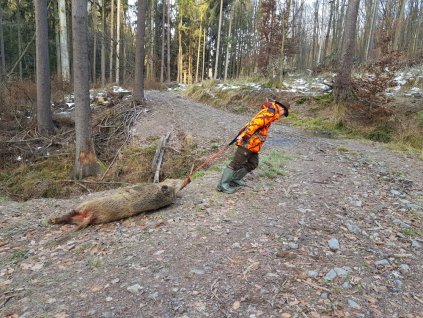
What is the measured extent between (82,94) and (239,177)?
4.35m

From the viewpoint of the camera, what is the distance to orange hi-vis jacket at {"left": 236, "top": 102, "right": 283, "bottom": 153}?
518 centimetres

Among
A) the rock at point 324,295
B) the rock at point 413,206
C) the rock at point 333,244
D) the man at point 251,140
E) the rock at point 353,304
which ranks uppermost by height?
the man at point 251,140

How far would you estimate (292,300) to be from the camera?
9.80ft

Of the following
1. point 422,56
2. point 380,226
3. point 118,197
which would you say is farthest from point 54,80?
point 422,56

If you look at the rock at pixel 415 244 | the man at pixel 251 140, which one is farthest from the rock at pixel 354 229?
the man at pixel 251 140

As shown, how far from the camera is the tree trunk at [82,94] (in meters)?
7.13

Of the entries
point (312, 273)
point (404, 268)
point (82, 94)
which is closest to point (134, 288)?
point (312, 273)

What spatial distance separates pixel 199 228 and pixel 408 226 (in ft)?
9.32

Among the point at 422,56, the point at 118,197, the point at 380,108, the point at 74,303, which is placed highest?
the point at 422,56

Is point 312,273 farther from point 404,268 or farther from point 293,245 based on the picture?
point 404,268

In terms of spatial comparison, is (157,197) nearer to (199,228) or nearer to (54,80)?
(199,228)

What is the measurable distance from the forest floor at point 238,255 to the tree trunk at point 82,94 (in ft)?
5.63

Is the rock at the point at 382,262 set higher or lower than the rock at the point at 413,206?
lower

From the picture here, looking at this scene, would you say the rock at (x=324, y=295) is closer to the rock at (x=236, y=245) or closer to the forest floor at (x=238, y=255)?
the forest floor at (x=238, y=255)
